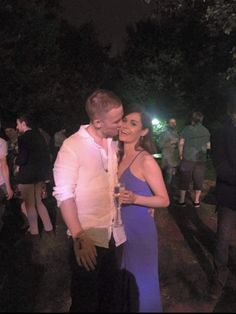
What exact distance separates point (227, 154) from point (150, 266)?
1556mm

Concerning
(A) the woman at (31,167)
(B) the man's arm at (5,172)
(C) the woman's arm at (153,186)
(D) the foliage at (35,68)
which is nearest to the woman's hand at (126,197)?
(C) the woman's arm at (153,186)

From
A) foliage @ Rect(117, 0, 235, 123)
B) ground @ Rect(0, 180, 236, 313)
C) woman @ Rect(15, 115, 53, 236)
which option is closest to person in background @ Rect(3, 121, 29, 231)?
ground @ Rect(0, 180, 236, 313)

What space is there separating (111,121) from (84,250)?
2.66 feet

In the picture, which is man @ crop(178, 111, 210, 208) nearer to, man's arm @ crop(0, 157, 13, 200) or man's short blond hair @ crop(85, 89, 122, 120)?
man's arm @ crop(0, 157, 13, 200)

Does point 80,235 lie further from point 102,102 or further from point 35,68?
point 35,68

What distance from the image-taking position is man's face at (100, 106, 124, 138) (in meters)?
3.29

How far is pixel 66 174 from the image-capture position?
3.17 meters

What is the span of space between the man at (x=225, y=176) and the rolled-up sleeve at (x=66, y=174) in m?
2.16

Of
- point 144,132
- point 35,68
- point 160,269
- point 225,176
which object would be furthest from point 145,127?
point 35,68

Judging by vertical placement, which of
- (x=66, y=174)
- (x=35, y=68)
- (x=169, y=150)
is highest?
(x=35, y=68)

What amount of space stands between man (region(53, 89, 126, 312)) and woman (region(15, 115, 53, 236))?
12.9 feet

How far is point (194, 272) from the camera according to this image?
5887 mm

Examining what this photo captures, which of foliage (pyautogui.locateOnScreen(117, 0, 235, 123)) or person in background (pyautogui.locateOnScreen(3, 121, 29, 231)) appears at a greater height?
foliage (pyautogui.locateOnScreen(117, 0, 235, 123))

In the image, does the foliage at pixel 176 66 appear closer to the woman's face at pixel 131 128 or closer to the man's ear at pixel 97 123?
the woman's face at pixel 131 128
